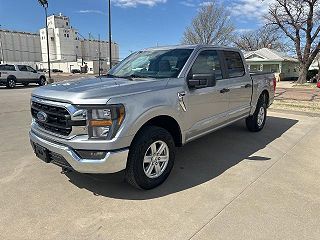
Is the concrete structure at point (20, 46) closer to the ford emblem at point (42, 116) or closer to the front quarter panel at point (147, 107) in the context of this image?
the ford emblem at point (42, 116)

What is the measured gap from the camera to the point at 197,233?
8.85 feet

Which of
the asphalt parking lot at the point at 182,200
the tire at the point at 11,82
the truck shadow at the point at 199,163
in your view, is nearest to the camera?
the asphalt parking lot at the point at 182,200

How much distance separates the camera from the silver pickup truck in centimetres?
301

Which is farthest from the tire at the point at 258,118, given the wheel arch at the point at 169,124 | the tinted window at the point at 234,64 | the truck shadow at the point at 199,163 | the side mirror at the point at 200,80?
the wheel arch at the point at 169,124

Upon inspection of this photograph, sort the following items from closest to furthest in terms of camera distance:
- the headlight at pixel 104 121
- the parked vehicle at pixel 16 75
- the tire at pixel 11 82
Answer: the headlight at pixel 104 121, the parked vehicle at pixel 16 75, the tire at pixel 11 82

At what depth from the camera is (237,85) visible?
5168 millimetres

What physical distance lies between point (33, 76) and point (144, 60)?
21.4 m

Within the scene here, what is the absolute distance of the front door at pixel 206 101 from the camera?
4023 mm

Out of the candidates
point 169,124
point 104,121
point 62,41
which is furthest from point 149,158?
point 62,41

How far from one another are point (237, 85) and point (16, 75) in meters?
21.0

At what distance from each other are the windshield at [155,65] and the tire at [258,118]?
2.83 metres

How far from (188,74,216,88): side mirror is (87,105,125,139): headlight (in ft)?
4.03

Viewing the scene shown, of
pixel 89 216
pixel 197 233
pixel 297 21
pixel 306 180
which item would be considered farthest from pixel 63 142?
pixel 297 21

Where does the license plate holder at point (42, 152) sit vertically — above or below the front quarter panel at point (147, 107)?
below
